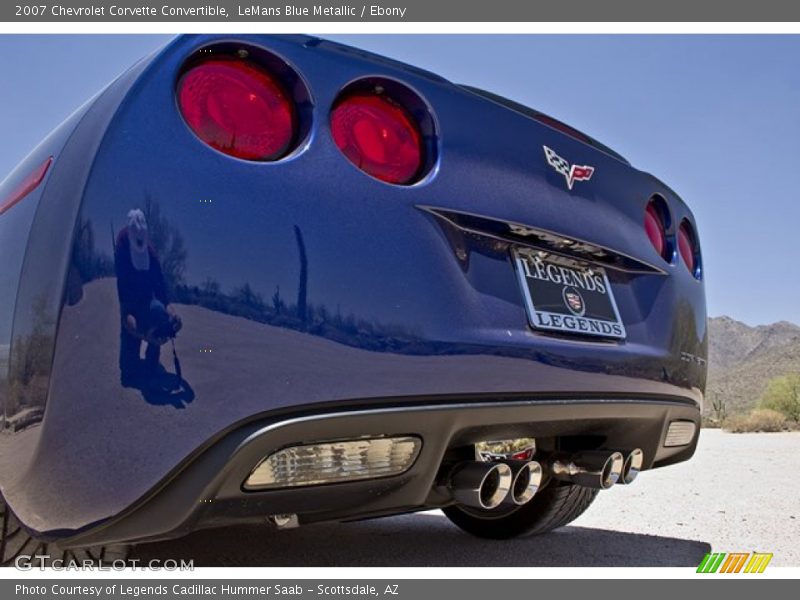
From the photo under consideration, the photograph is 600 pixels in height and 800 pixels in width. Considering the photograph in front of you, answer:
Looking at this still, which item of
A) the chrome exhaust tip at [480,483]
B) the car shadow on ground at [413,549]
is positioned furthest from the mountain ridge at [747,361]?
the chrome exhaust tip at [480,483]

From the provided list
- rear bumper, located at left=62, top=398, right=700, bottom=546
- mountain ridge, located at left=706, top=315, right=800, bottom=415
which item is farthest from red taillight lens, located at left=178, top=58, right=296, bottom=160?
mountain ridge, located at left=706, top=315, right=800, bottom=415

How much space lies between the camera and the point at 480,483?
1706 millimetres

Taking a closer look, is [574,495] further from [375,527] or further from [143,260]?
[143,260]

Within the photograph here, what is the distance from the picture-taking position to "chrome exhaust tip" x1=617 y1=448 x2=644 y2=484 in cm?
216

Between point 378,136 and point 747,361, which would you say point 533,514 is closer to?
point 378,136

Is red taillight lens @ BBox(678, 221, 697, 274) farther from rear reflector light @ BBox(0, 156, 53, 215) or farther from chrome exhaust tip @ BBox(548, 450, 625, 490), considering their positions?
rear reflector light @ BBox(0, 156, 53, 215)

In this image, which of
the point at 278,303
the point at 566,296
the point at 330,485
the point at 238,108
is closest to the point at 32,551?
the point at 330,485

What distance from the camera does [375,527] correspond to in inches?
132

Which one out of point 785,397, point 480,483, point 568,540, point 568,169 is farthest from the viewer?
point 785,397

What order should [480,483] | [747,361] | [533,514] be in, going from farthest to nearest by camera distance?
[747,361]
[533,514]
[480,483]

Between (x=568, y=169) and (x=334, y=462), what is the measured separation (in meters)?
0.99

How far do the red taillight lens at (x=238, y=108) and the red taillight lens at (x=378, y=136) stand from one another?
116 millimetres

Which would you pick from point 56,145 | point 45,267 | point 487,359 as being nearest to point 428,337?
point 487,359

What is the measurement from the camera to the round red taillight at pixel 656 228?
93.0 inches
